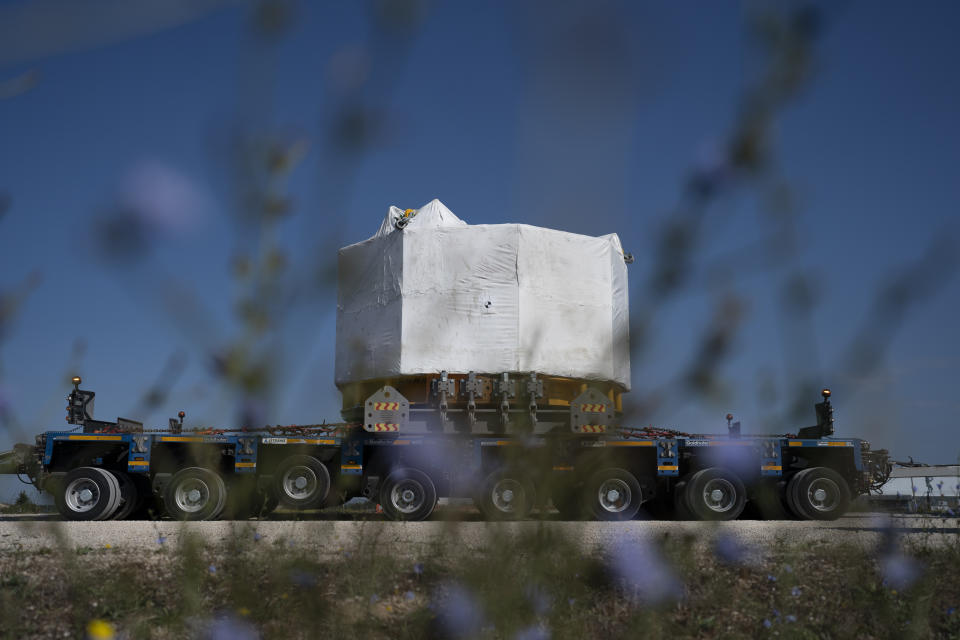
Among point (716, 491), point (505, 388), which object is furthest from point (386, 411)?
point (716, 491)

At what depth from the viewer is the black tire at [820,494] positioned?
1233 cm

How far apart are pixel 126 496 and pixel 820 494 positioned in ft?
35.8

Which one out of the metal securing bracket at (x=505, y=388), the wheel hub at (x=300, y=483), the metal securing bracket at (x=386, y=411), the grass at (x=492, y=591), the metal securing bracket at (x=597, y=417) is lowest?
the grass at (x=492, y=591)

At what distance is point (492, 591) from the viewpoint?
1.62 meters

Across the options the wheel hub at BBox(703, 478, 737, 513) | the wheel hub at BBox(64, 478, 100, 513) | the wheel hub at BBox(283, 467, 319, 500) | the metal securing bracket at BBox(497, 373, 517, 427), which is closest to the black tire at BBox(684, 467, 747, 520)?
the wheel hub at BBox(703, 478, 737, 513)

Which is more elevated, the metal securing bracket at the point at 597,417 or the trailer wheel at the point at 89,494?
the metal securing bracket at the point at 597,417

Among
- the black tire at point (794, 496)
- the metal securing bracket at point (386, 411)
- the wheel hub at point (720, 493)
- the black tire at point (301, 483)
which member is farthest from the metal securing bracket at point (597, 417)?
the black tire at point (794, 496)

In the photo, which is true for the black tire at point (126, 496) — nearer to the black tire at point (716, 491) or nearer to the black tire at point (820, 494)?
the black tire at point (716, 491)

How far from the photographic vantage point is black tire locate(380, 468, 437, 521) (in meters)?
11.8

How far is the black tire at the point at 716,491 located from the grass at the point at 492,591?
5105 millimetres

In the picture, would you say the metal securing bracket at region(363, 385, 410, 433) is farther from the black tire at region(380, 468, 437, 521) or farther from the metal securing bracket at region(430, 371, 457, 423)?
the black tire at region(380, 468, 437, 521)

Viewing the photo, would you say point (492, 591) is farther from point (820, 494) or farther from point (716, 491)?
point (820, 494)

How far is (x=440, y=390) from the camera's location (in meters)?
11.5

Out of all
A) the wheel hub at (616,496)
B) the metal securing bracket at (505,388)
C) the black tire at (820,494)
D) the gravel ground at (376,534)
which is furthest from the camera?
the black tire at (820,494)
